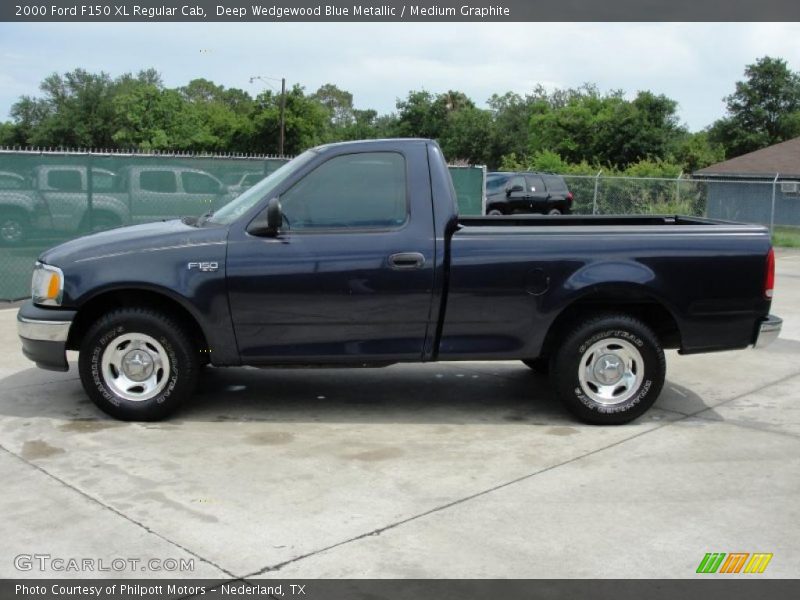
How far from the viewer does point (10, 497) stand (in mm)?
4805

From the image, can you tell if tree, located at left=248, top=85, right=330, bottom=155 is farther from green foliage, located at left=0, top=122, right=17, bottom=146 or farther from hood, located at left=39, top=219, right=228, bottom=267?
hood, located at left=39, top=219, right=228, bottom=267

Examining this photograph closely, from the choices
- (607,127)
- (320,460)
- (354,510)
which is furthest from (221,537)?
(607,127)

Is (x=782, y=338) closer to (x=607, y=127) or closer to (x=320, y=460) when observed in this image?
(x=320, y=460)

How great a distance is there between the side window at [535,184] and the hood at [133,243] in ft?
63.0

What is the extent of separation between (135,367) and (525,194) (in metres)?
19.4

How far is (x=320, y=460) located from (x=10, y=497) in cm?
174

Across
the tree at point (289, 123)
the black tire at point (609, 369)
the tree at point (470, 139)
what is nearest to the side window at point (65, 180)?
the black tire at point (609, 369)

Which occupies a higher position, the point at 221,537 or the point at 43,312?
the point at 43,312

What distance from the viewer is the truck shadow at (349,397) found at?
21.3 feet

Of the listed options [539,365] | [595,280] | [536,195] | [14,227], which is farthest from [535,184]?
[595,280]

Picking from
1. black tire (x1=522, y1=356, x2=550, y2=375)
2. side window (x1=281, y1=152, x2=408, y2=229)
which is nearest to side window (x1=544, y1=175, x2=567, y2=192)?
black tire (x1=522, y1=356, x2=550, y2=375)

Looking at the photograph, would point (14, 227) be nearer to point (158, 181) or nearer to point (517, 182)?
point (158, 181)

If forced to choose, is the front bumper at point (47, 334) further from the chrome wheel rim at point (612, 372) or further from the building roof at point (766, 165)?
the building roof at point (766, 165)

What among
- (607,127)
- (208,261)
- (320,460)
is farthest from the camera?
(607,127)
